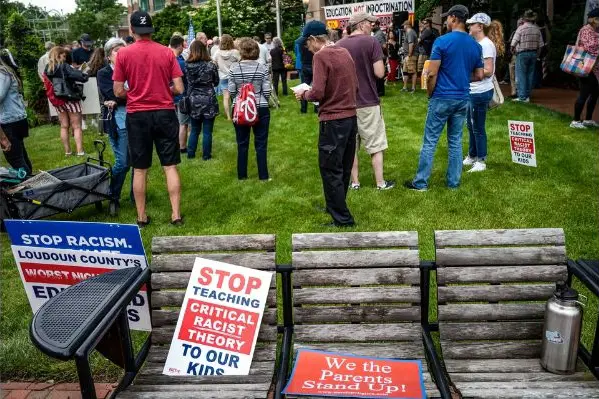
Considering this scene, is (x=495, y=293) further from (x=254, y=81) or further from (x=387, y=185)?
(x=254, y=81)

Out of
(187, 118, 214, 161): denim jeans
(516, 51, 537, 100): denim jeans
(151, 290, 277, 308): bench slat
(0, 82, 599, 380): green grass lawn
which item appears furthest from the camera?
(516, 51, 537, 100): denim jeans

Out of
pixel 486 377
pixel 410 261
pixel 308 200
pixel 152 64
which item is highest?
pixel 152 64

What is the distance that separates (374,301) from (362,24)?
3847 millimetres

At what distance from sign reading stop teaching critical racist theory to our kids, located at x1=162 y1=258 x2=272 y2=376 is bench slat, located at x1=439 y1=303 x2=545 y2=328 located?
1.00 meters

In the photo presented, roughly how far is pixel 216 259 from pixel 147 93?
2911 millimetres

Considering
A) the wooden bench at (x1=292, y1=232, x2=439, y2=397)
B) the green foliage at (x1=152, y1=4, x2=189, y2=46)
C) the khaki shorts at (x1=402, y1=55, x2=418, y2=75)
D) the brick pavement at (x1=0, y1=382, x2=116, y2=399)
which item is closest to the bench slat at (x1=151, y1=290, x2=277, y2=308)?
the wooden bench at (x1=292, y1=232, x2=439, y2=397)

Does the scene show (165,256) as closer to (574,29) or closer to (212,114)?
(212,114)

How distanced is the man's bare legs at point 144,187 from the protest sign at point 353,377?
3.35 metres

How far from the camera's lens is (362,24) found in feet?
19.5

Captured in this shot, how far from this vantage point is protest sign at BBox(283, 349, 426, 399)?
2529 mm

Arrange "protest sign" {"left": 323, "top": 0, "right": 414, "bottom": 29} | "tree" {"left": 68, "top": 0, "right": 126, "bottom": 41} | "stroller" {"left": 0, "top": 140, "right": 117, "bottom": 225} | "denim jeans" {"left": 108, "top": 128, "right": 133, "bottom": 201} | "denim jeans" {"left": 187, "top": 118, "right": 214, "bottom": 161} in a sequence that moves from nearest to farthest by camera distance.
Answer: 1. "stroller" {"left": 0, "top": 140, "right": 117, "bottom": 225}
2. "denim jeans" {"left": 108, "top": 128, "right": 133, "bottom": 201}
3. "denim jeans" {"left": 187, "top": 118, "right": 214, "bottom": 161}
4. "protest sign" {"left": 323, "top": 0, "right": 414, "bottom": 29}
5. "tree" {"left": 68, "top": 0, "right": 126, "bottom": 41}

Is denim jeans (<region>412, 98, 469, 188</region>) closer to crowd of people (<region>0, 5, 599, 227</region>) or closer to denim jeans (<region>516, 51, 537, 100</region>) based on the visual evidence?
crowd of people (<region>0, 5, 599, 227</region>)

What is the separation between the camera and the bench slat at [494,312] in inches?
117

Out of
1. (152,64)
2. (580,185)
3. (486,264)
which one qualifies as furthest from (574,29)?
(486,264)
